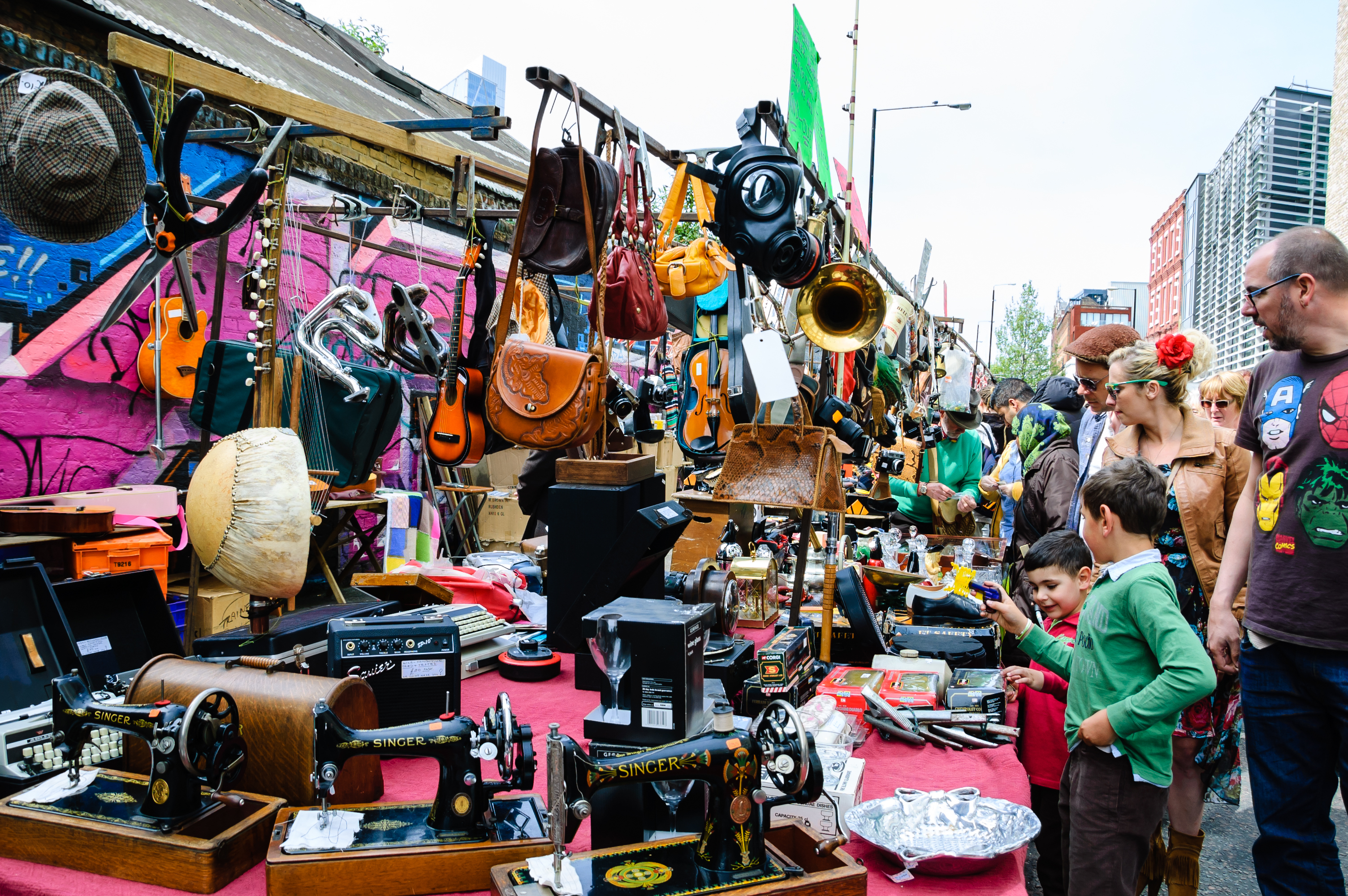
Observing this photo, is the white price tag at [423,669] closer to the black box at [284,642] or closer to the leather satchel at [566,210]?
the black box at [284,642]

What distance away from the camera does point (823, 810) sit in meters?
1.62

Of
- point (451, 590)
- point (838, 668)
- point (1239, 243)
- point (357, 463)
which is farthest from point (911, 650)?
point (1239, 243)

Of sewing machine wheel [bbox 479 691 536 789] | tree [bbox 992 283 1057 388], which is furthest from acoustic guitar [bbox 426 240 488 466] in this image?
tree [bbox 992 283 1057 388]

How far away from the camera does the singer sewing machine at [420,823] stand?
1398 millimetres

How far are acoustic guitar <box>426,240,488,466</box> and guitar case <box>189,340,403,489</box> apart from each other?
65 cm

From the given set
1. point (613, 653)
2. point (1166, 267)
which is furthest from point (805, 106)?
point (1166, 267)

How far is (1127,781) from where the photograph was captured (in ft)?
6.68

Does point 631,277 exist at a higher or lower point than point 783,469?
higher

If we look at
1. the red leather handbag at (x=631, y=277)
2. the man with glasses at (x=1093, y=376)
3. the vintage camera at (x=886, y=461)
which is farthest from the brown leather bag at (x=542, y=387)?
the vintage camera at (x=886, y=461)

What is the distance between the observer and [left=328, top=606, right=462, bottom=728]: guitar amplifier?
6.21ft

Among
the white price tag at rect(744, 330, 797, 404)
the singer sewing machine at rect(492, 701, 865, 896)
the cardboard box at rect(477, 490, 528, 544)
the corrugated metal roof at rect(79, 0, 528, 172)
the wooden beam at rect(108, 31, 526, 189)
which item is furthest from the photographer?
the cardboard box at rect(477, 490, 528, 544)

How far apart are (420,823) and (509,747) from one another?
224 mm

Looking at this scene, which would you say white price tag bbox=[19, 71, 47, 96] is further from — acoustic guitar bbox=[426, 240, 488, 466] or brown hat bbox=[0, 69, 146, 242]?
acoustic guitar bbox=[426, 240, 488, 466]

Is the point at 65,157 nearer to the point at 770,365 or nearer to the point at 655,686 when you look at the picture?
the point at 770,365
